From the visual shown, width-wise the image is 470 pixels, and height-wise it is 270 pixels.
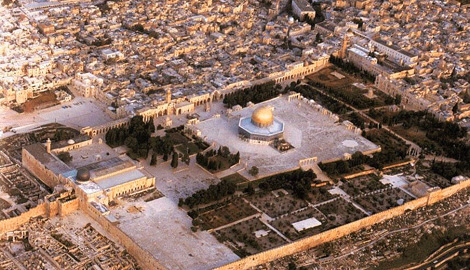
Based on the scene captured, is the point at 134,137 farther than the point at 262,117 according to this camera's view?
No

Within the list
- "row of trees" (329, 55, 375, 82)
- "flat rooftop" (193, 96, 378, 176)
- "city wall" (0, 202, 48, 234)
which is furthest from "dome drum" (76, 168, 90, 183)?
"row of trees" (329, 55, 375, 82)

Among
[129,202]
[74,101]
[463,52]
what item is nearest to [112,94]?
[74,101]

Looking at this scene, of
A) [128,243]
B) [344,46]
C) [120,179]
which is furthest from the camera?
[344,46]

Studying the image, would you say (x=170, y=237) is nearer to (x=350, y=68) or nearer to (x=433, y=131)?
(x=433, y=131)

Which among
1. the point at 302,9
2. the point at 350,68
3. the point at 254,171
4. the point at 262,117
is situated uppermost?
the point at 262,117

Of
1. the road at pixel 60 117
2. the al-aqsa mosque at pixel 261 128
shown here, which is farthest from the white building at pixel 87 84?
the al-aqsa mosque at pixel 261 128

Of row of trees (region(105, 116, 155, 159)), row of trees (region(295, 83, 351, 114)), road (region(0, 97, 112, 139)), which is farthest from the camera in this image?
row of trees (region(295, 83, 351, 114))

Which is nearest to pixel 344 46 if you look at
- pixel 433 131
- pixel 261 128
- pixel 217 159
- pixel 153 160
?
pixel 433 131

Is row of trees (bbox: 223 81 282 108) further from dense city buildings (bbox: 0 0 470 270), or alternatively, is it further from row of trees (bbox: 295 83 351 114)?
row of trees (bbox: 295 83 351 114)
